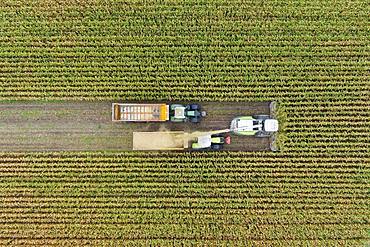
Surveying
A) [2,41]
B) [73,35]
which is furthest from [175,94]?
[2,41]

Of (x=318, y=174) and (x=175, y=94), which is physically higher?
(x=175, y=94)

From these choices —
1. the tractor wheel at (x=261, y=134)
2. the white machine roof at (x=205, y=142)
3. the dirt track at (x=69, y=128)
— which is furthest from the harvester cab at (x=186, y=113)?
the tractor wheel at (x=261, y=134)

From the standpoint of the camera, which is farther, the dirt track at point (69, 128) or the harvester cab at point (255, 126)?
the dirt track at point (69, 128)

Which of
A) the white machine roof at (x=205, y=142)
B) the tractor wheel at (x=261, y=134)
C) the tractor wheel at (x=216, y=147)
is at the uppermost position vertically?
the tractor wheel at (x=261, y=134)

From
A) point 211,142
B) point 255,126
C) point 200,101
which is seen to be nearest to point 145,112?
point 200,101

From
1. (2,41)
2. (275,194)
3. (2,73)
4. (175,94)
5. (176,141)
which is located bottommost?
(275,194)

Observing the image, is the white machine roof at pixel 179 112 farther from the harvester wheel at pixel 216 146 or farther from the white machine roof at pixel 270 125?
the white machine roof at pixel 270 125

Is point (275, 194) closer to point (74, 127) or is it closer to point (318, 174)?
point (318, 174)
